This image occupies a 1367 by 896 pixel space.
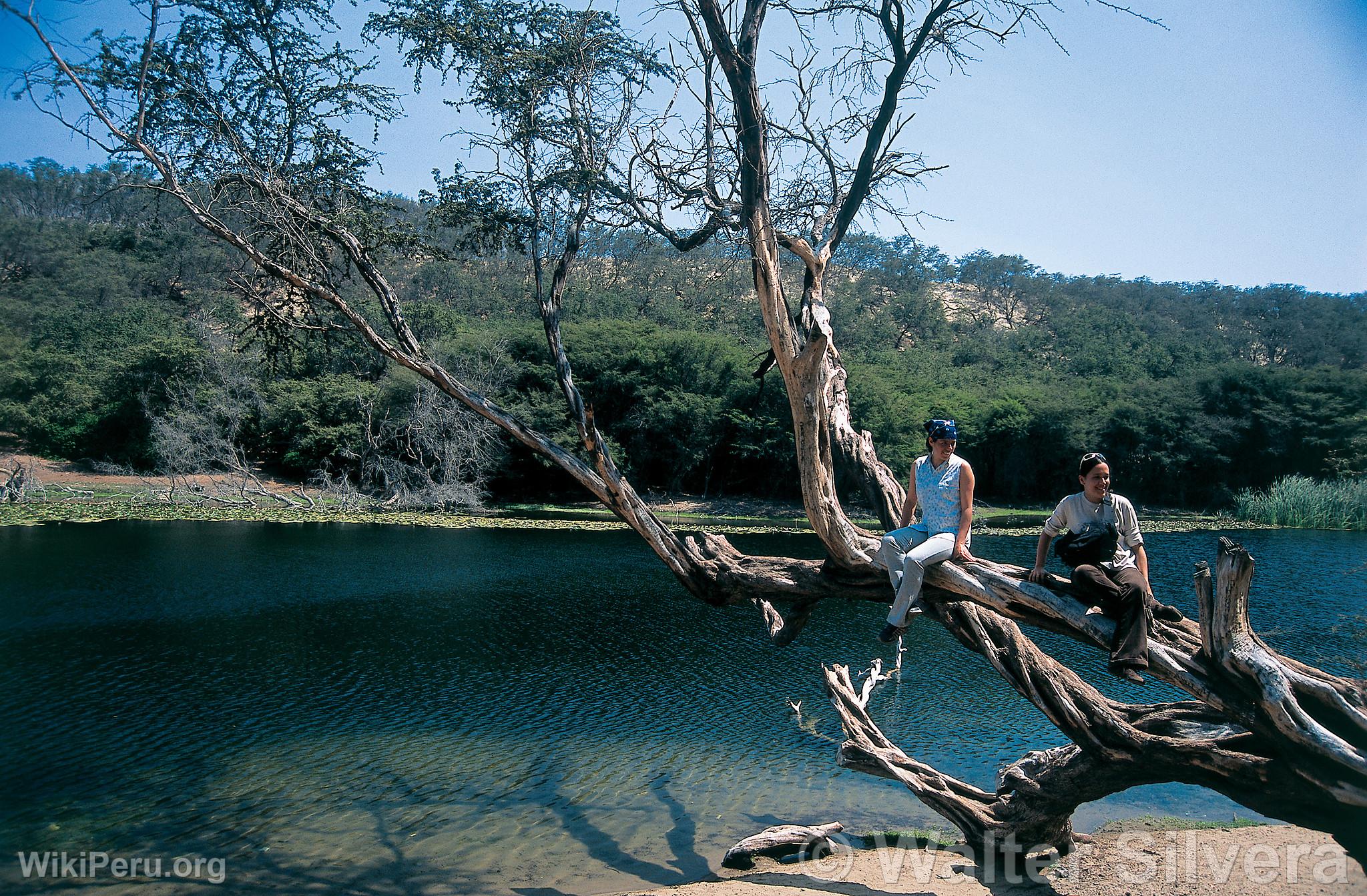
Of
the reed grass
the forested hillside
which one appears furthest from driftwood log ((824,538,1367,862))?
the reed grass

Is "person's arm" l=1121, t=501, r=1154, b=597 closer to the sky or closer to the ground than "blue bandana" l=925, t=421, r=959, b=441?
closer to the ground

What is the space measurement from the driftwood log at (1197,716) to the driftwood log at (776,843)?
1603 millimetres

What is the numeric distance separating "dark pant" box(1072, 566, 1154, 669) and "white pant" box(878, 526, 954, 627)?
1.97ft

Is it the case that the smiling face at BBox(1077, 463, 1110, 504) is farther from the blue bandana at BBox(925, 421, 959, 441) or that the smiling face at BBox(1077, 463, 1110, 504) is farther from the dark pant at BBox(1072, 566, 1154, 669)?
the blue bandana at BBox(925, 421, 959, 441)

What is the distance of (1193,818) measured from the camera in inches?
302

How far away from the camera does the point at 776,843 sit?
6.63 m

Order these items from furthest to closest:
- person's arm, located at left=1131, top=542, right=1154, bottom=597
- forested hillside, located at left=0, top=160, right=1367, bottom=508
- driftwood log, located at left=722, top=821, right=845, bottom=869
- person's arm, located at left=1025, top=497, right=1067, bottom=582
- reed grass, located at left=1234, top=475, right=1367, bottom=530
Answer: forested hillside, located at left=0, top=160, right=1367, bottom=508 < reed grass, located at left=1234, top=475, right=1367, bottom=530 < driftwood log, located at left=722, top=821, right=845, bottom=869 < person's arm, located at left=1025, top=497, right=1067, bottom=582 < person's arm, located at left=1131, top=542, right=1154, bottom=597

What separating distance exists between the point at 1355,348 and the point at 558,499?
27.9 metres

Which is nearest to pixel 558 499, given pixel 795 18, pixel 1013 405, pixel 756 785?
pixel 1013 405

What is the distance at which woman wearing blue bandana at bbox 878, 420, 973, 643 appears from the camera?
4.14 metres

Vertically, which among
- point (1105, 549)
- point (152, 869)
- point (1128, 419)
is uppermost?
point (1128, 419)

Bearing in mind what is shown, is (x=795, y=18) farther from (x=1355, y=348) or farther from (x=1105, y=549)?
(x=1355, y=348)

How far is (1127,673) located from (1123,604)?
330 millimetres

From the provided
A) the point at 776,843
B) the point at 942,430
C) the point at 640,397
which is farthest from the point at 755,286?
the point at 640,397
